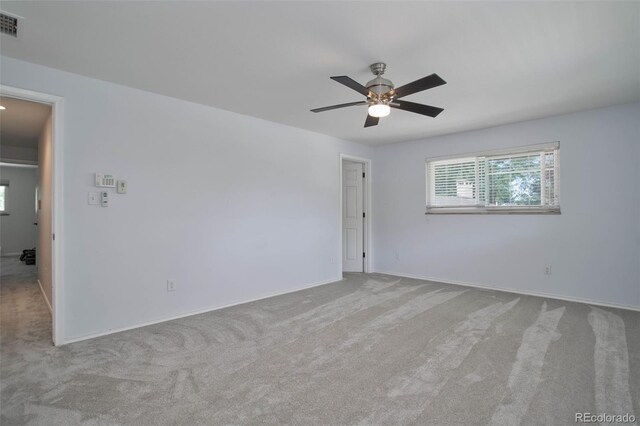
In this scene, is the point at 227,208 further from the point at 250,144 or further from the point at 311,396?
the point at 311,396

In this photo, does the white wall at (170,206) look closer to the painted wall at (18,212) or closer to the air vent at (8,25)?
the air vent at (8,25)

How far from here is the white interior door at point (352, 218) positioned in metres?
6.17

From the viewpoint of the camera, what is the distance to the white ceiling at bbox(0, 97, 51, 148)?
137 inches

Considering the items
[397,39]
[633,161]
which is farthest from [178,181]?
[633,161]

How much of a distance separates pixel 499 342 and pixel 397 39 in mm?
2647

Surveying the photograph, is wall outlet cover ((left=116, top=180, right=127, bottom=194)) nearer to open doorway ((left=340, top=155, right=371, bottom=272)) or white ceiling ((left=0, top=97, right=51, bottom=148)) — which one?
white ceiling ((left=0, top=97, right=51, bottom=148))

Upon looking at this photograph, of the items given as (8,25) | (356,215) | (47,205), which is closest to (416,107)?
(8,25)

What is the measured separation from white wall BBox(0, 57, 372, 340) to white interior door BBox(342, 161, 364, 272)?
1452 mm

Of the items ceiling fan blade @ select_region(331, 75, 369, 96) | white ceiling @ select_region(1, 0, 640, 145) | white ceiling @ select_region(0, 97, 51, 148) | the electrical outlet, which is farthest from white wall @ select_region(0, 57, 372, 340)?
ceiling fan blade @ select_region(331, 75, 369, 96)

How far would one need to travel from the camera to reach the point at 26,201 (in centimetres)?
826

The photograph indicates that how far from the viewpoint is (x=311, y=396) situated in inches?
79.0

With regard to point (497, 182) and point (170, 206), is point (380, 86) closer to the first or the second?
point (170, 206)

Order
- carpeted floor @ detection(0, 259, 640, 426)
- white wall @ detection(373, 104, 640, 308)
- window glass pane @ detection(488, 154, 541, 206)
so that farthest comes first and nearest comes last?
window glass pane @ detection(488, 154, 541, 206), white wall @ detection(373, 104, 640, 308), carpeted floor @ detection(0, 259, 640, 426)

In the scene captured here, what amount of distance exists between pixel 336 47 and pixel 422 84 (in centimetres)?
70
